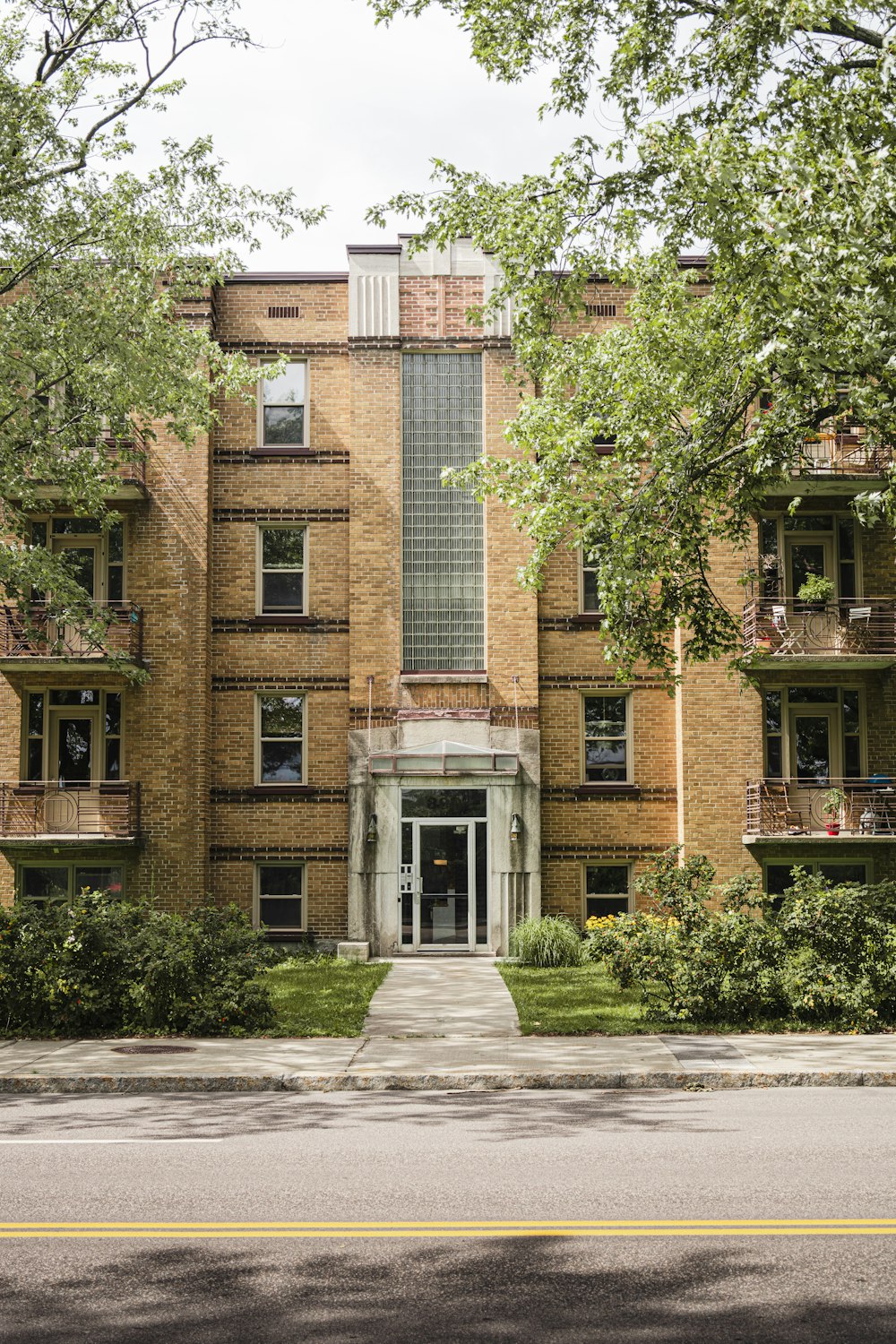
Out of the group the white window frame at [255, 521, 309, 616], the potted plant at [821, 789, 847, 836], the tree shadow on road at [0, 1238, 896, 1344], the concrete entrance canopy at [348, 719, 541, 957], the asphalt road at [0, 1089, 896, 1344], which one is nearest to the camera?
the tree shadow on road at [0, 1238, 896, 1344]

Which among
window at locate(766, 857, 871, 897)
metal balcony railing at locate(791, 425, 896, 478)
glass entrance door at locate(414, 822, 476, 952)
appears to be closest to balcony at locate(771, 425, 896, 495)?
metal balcony railing at locate(791, 425, 896, 478)

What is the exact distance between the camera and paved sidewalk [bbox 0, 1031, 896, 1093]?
11.5m

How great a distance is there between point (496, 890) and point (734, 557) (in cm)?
776

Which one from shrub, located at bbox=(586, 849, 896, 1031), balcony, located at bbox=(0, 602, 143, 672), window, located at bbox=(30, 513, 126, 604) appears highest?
window, located at bbox=(30, 513, 126, 604)

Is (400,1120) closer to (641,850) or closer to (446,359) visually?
(641,850)

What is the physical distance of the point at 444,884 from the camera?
2375 cm

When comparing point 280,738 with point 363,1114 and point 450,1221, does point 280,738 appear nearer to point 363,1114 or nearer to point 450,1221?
point 363,1114

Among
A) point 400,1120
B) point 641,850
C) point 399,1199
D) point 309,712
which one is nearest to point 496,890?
point 641,850

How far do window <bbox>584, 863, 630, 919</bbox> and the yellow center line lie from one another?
1768 cm

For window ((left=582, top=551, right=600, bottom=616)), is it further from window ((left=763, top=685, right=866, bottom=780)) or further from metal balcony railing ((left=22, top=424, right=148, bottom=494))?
metal balcony railing ((left=22, top=424, right=148, bottom=494))

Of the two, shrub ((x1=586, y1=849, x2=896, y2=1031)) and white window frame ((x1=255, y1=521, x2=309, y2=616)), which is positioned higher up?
white window frame ((x1=255, y1=521, x2=309, y2=616))

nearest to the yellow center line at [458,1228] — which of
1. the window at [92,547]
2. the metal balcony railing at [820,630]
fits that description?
the metal balcony railing at [820,630]

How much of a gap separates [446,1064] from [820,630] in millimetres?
13917

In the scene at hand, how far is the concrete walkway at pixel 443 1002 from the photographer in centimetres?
1469
